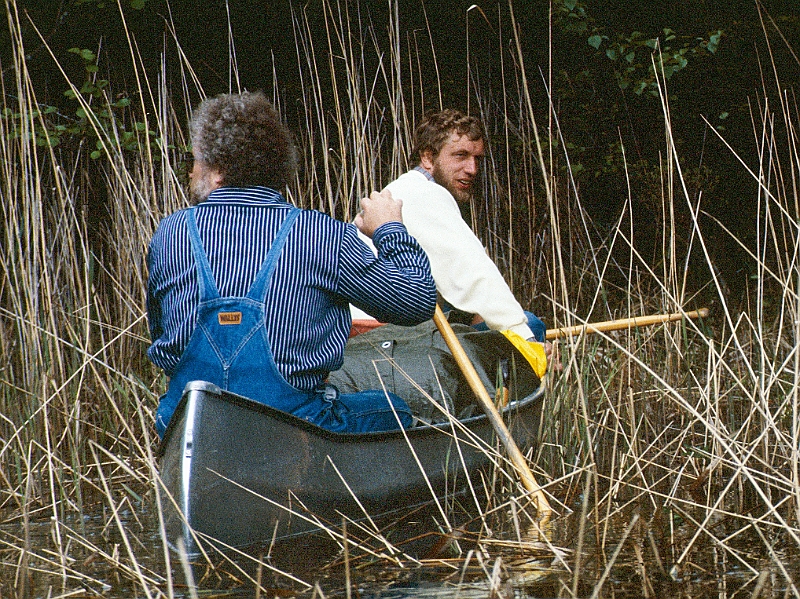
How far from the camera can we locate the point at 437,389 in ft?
10.7

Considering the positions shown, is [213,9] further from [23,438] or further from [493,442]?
[493,442]

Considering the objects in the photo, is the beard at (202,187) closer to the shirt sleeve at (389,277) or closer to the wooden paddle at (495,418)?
the shirt sleeve at (389,277)

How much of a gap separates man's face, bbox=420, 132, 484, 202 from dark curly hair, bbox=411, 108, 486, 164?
0.05ft

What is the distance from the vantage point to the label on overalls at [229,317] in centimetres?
244

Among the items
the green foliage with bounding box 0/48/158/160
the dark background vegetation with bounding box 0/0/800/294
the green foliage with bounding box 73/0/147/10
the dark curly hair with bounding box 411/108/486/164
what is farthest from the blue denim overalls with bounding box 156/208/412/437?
the dark background vegetation with bounding box 0/0/800/294

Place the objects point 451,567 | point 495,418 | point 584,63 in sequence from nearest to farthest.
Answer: point 451,567 < point 495,418 < point 584,63

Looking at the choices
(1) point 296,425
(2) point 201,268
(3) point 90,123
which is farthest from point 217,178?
(3) point 90,123

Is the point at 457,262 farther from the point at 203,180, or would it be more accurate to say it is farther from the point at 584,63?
the point at 584,63

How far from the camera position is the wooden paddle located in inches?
108

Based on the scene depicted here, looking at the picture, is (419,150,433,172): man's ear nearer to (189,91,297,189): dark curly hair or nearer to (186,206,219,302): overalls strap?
(189,91,297,189): dark curly hair

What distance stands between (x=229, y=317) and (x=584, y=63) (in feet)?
14.4

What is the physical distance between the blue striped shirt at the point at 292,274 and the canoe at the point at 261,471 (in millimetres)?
154

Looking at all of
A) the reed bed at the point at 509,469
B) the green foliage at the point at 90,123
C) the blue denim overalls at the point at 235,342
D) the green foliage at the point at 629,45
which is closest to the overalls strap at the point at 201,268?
the blue denim overalls at the point at 235,342

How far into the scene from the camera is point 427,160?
387cm
